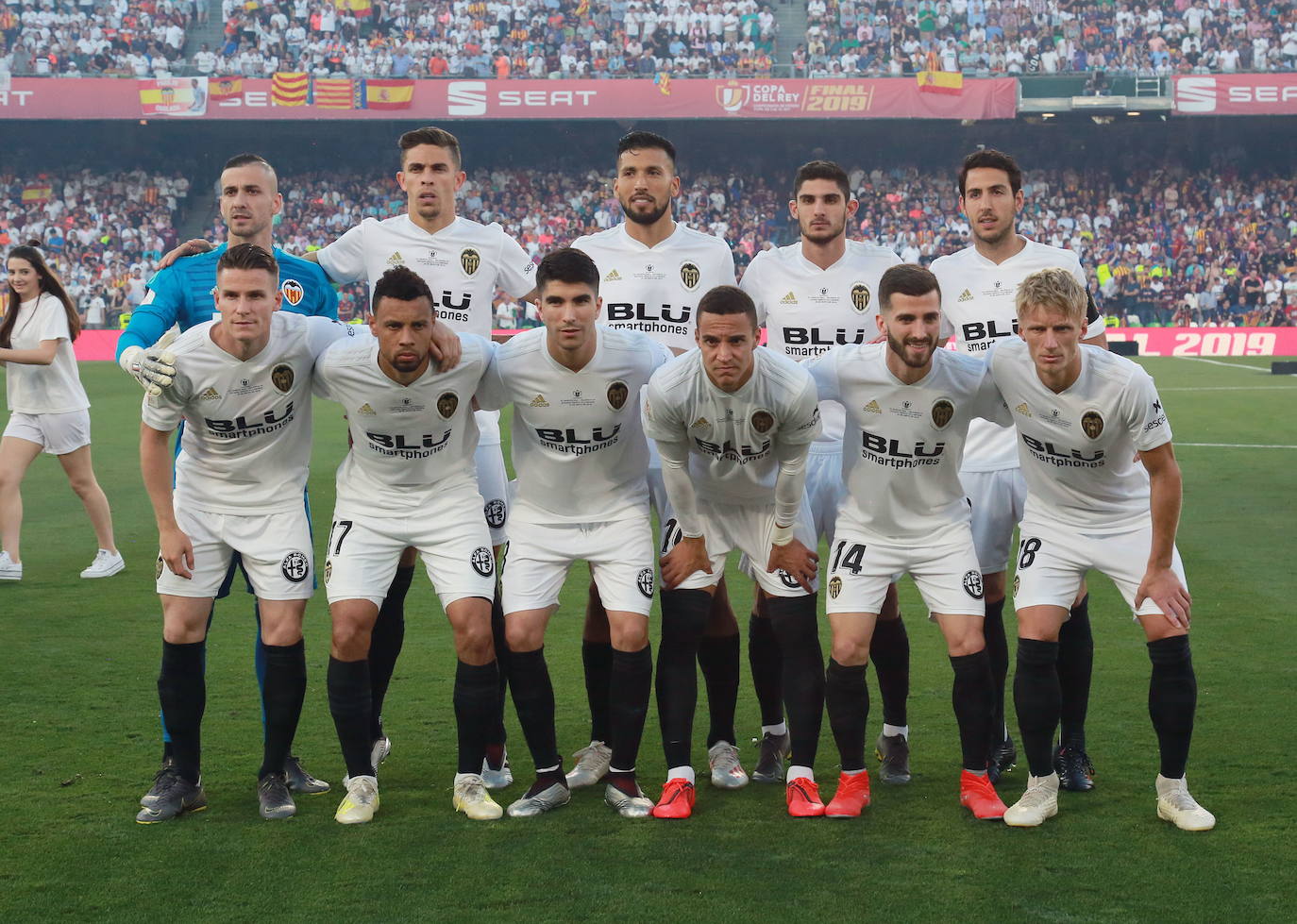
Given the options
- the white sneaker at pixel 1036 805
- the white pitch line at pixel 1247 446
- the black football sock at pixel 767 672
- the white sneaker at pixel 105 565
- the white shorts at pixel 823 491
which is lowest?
the white sneaker at pixel 105 565

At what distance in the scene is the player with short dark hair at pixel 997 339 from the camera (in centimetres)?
556

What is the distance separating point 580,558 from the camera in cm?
Answer: 544

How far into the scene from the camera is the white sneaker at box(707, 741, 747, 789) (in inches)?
215

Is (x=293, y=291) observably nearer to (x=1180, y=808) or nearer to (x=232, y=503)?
(x=232, y=503)

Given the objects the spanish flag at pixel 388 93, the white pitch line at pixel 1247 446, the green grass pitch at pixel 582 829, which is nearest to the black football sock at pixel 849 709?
the green grass pitch at pixel 582 829

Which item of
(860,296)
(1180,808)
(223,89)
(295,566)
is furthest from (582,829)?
(223,89)

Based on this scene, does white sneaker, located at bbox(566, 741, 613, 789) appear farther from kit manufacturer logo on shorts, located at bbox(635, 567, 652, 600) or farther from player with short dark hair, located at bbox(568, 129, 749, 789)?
kit manufacturer logo on shorts, located at bbox(635, 567, 652, 600)

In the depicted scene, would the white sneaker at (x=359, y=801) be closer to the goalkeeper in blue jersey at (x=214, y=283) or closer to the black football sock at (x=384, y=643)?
the goalkeeper in blue jersey at (x=214, y=283)

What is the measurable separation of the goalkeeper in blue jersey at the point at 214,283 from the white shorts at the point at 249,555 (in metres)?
0.21

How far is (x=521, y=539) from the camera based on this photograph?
17.8 ft

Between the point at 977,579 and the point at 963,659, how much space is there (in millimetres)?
322

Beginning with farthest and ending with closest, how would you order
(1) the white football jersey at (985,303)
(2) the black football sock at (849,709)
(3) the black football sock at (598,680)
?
(1) the white football jersey at (985,303)
(3) the black football sock at (598,680)
(2) the black football sock at (849,709)

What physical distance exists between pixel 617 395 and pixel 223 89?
35.1 m

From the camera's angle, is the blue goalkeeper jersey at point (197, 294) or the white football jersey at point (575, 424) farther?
the blue goalkeeper jersey at point (197, 294)
